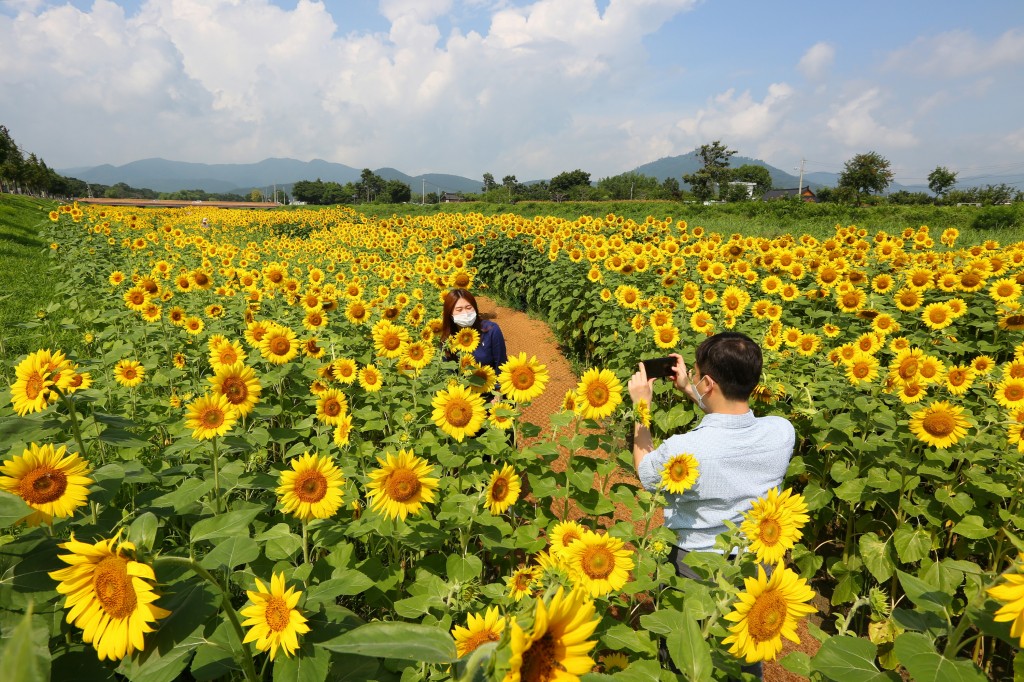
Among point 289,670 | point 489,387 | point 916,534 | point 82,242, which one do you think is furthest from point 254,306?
point 82,242

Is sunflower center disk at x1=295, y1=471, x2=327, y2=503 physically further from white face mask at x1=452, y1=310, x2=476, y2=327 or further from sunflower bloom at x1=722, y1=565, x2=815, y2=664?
white face mask at x1=452, y1=310, x2=476, y2=327

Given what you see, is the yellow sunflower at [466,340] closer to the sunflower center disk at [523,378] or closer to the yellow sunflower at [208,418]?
the sunflower center disk at [523,378]

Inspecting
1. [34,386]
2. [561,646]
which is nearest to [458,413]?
[561,646]

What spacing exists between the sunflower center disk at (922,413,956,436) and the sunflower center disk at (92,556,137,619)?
3747mm

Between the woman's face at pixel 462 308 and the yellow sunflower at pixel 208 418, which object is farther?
the woman's face at pixel 462 308

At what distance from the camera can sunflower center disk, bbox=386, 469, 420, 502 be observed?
1.97m

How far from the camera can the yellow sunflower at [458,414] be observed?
2.47 meters

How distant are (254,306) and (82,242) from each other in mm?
10228

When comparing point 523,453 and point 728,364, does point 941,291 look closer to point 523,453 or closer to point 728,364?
point 728,364

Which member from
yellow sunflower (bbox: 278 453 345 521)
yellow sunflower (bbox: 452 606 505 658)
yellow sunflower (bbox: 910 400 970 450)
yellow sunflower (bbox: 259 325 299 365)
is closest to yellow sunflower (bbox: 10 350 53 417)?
yellow sunflower (bbox: 278 453 345 521)

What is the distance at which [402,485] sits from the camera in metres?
1.98

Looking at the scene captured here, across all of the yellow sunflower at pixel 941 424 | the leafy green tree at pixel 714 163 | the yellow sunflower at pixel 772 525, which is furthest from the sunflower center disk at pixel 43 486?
the leafy green tree at pixel 714 163

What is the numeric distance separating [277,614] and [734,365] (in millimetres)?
2152

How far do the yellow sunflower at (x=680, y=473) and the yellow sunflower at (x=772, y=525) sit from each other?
36 centimetres
